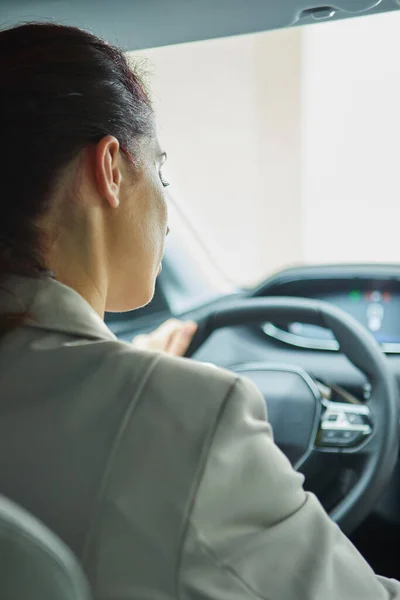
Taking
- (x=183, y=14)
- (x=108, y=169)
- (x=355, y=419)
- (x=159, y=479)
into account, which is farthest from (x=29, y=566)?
(x=355, y=419)

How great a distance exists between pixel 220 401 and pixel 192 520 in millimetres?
113

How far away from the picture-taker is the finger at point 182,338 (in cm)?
185

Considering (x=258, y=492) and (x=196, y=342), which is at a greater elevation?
(x=258, y=492)

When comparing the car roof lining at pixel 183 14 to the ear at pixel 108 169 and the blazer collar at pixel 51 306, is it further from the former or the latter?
the blazer collar at pixel 51 306

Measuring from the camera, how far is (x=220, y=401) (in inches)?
33.9

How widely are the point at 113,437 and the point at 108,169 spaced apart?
341 mm

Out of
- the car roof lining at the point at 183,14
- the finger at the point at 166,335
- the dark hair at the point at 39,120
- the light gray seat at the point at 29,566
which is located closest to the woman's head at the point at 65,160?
the dark hair at the point at 39,120

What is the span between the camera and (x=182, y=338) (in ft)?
6.10

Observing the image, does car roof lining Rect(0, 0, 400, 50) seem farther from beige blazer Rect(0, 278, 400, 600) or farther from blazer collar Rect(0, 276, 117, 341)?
beige blazer Rect(0, 278, 400, 600)

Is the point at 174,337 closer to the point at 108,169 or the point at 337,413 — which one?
the point at 337,413

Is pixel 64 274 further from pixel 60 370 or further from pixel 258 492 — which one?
pixel 258 492

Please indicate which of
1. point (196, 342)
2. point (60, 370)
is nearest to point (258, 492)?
point (60, 370)

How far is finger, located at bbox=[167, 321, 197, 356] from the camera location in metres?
1.85

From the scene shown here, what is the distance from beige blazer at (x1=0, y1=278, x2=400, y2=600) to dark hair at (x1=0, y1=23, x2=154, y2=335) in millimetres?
173
